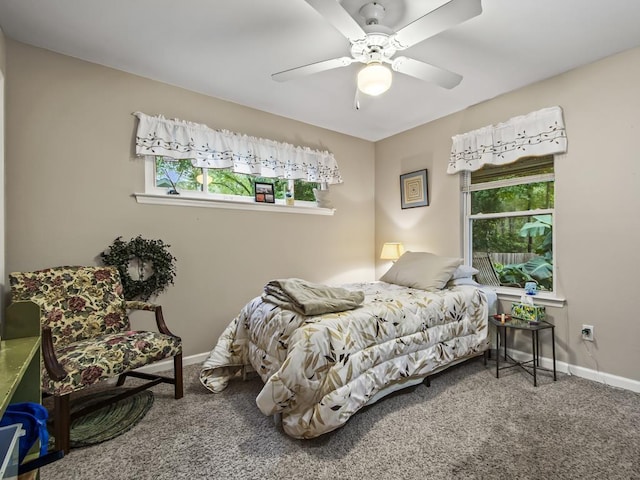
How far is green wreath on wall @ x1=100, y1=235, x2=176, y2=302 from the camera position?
2.48 meters

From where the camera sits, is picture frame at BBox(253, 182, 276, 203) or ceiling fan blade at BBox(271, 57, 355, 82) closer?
ceiling fan blade at BBox(271, 57, 355, 82)

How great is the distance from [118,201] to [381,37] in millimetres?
2287

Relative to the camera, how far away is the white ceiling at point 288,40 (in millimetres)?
1898

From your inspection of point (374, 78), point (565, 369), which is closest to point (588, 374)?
point (565, 369)

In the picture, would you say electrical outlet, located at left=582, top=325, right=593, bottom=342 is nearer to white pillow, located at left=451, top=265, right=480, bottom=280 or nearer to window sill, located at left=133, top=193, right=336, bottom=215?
white pillow, located at left=451, top=265, right=480, bottom=280

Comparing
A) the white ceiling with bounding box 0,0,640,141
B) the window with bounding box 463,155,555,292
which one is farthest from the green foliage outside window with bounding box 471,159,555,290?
the white ceiling with bounding box 0,0,640,141

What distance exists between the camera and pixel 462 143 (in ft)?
10.8

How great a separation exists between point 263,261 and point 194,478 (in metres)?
2.04

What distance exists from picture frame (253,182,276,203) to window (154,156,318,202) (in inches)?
2.7

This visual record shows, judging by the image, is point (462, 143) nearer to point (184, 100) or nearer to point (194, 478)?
point (184, 100)

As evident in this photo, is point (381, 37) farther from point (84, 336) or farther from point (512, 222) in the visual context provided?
point (84, 336)

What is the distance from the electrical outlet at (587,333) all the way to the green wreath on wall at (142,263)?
11.2 ft

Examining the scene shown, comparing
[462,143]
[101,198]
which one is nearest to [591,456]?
[462,143]

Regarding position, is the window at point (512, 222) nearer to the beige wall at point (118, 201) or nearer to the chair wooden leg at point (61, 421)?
the beige wall at point (118, 201)
